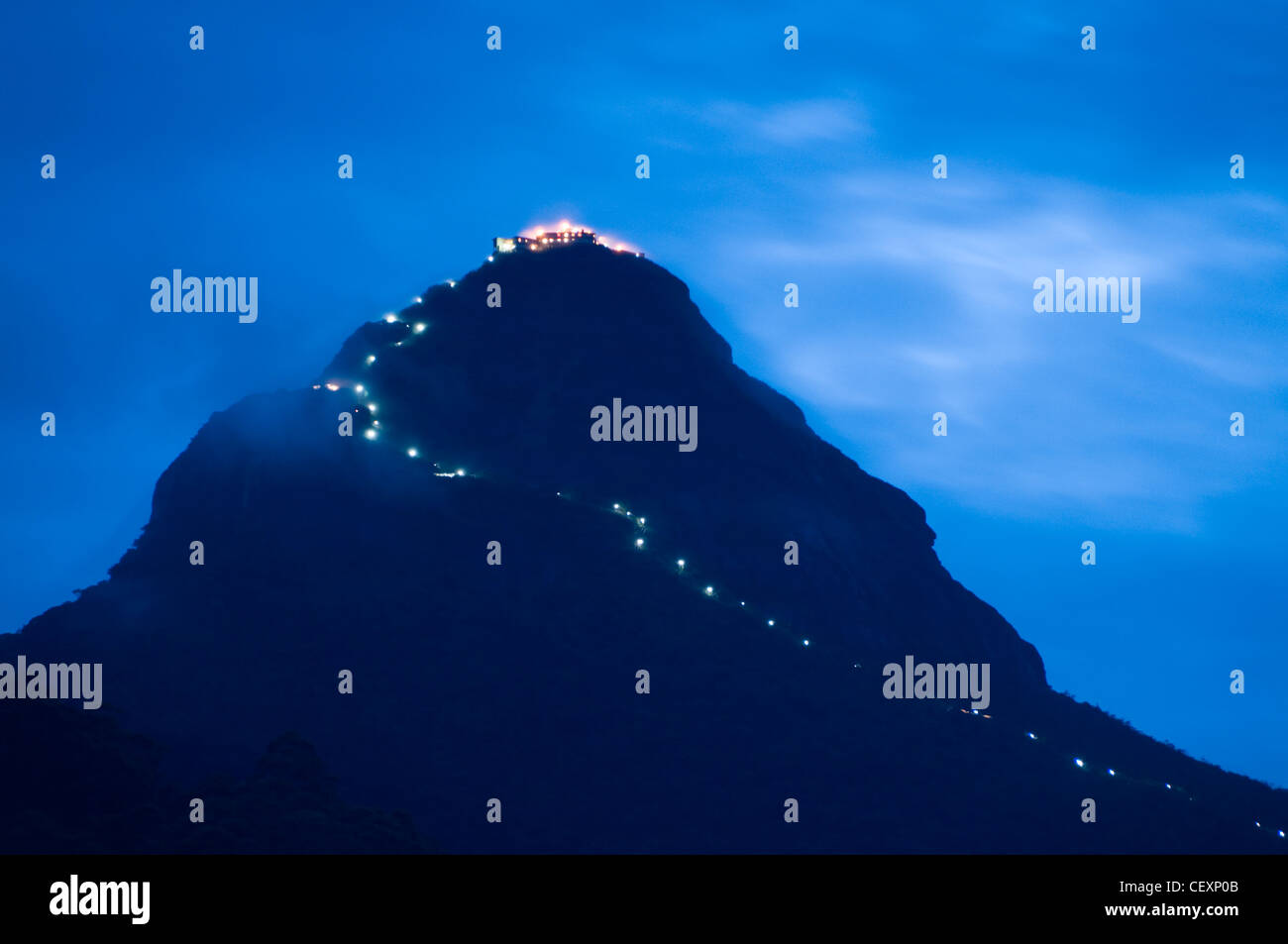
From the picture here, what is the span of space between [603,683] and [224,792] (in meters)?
22.4

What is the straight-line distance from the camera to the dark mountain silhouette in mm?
50562

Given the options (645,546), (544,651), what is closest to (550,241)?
(645,546)

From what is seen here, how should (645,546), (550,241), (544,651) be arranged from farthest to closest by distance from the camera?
(550,241) → (645,546) → (544,651)

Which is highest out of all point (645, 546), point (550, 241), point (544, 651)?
point (550, 241)

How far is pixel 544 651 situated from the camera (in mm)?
61656

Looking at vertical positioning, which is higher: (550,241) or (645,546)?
(550,241)

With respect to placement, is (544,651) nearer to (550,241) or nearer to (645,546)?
(645,546)

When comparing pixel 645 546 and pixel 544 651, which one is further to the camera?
pixel 645 546

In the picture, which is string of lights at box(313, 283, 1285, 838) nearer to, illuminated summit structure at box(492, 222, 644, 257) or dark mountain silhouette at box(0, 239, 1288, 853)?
dark mountain silhouette at box(0, 239, 1288, 853)

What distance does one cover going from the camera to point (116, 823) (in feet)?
127

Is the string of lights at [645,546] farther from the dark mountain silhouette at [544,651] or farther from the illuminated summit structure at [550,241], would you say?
the illuminated summit structure at [550,241]

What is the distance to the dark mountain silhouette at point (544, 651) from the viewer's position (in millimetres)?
50562
